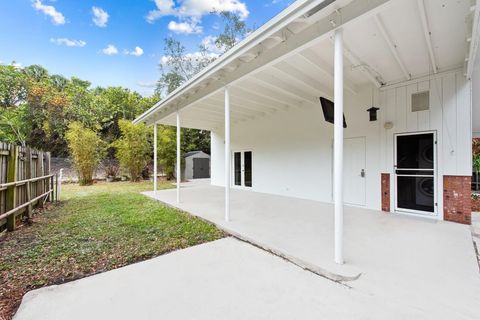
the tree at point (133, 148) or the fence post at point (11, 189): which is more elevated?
the tree at point (133, 148)

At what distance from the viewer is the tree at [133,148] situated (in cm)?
1391

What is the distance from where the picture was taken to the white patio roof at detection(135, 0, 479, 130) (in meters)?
2.78

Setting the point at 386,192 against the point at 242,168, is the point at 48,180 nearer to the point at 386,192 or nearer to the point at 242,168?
the point at 242,168

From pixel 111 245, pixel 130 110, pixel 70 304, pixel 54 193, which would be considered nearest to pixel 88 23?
pixel 130 110

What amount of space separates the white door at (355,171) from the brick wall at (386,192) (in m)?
0.47

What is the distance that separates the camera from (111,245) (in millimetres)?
3617

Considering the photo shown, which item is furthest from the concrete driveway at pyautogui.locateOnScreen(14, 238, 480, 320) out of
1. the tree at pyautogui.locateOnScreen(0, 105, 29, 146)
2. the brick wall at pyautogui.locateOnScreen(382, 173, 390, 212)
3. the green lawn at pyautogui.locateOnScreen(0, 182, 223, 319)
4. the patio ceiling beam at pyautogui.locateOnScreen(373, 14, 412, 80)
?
the tree at pyautogui.locateOnScreen(0, 105, 29, 146)

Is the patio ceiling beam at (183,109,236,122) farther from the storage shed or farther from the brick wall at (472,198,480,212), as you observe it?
the brick wall at (472,198,480,212)

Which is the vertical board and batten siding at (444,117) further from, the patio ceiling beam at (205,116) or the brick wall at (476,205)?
the patio ceiling beam at (205,116)

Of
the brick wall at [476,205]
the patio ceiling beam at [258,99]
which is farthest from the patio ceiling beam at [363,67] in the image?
the brick wall at [476,205]

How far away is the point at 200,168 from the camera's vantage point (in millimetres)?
17562

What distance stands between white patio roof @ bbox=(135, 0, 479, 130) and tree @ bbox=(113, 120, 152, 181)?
27.7 ft

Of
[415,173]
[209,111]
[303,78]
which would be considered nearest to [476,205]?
[415,173]

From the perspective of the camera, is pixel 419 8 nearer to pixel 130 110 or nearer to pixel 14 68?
pixel 130 110
